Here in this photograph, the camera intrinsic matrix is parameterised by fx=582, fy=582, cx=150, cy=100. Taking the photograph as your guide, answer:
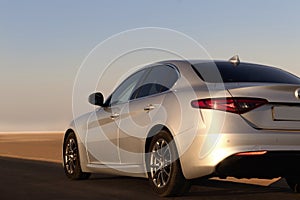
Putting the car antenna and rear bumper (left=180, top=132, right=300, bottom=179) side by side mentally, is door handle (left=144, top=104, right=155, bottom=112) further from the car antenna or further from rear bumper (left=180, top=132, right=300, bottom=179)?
the car antenna

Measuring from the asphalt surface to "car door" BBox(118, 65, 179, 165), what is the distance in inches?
19.2

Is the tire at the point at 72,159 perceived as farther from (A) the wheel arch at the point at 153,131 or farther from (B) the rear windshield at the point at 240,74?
(B) the rear windshield at the point at 240,74

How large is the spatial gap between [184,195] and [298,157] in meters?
1.44

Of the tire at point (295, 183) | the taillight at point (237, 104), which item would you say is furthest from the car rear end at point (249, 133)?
the tire at point (295, 183)

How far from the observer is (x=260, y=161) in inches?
237

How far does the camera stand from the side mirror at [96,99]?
8.52 meters

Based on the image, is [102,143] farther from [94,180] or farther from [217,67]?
[217,67]

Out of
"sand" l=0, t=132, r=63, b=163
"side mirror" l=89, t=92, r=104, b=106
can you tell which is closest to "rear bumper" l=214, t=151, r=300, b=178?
"side mirror" l=89, t=92, r=104, b=106

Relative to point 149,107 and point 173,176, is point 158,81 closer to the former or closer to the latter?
point 149,107

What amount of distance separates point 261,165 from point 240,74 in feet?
4.14

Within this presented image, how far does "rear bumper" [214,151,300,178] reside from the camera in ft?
19.7

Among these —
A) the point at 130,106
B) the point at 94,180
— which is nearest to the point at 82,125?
the point at 94,180

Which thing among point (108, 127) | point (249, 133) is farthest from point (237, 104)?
point (108, 127)

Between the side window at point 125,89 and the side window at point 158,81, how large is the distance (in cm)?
29
